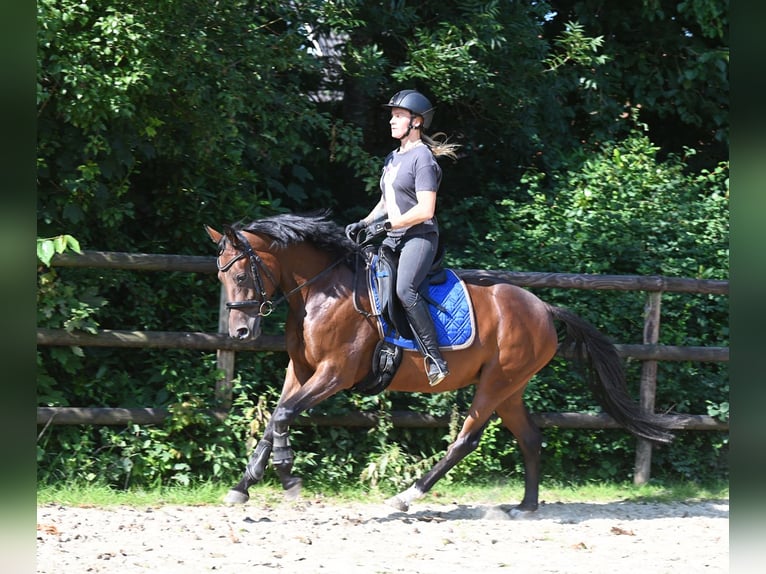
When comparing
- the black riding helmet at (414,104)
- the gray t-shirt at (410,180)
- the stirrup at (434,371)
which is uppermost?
the black riding helmet at (414,104)

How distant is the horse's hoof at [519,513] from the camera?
6.45 meters

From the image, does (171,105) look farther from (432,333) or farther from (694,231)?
(694,231)

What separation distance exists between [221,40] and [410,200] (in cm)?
216

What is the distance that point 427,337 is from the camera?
6.06 m

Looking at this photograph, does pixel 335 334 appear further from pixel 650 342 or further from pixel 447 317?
pixel 650 342

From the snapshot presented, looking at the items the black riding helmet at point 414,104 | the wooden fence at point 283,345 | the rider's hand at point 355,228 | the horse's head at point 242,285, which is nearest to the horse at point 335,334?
the horse's head at point 242,285

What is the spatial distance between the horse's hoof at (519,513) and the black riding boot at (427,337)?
1.23 meters

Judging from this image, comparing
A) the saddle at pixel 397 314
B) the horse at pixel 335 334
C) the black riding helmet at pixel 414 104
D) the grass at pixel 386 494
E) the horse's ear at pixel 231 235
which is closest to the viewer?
the horse's ear at pixel 231 235

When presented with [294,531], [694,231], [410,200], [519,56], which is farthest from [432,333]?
[519,56]

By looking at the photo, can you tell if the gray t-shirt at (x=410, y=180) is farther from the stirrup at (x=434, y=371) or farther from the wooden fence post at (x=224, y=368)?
the wooden fence post at (x=224, y=368)

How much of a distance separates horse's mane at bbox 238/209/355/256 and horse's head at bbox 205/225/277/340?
220mm

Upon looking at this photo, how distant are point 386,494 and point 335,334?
1.64 m

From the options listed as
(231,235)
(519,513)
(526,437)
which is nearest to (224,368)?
(231,235)
